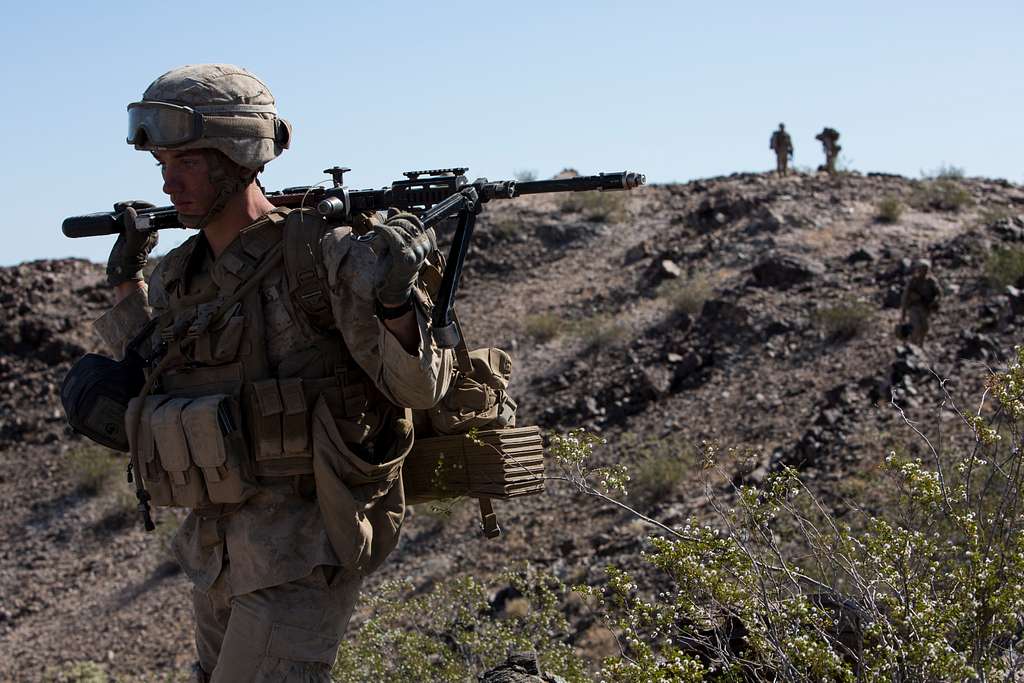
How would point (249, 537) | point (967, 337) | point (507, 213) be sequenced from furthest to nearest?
point (507, 213), point (967, 337), point (249, 537)

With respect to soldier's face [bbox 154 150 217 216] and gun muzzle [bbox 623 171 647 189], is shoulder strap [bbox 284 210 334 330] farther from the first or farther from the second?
gun muzzle [bbox 623 171 647 189]

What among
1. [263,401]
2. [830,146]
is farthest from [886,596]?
[830,146]

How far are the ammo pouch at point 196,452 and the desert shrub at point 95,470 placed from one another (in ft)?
38.7

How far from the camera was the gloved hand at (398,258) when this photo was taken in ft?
9.47

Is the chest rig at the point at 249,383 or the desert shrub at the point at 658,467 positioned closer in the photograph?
the chest rig at the point at 249,383

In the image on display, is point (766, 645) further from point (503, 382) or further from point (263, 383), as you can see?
point (263, 383)

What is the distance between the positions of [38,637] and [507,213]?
9.88 meters

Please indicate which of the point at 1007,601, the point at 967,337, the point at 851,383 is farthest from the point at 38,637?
the point at 1007,601

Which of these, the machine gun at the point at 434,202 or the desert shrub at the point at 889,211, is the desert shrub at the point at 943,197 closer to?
the desert shrub at the point at 889,211

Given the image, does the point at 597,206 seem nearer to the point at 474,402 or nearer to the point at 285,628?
the point at 474,402

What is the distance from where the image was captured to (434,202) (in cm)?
361

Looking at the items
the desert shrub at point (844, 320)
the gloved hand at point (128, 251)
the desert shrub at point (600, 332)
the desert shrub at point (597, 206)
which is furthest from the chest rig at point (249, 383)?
the desert shrub at point (597, 206)

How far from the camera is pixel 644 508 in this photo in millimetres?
10117

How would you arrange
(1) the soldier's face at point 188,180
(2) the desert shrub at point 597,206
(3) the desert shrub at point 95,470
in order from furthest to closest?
1. (2) the desert shrub at point 597,206
2. (3) the desert shrub at point 95,470
3. (1) the soldier's face at point 188,180
